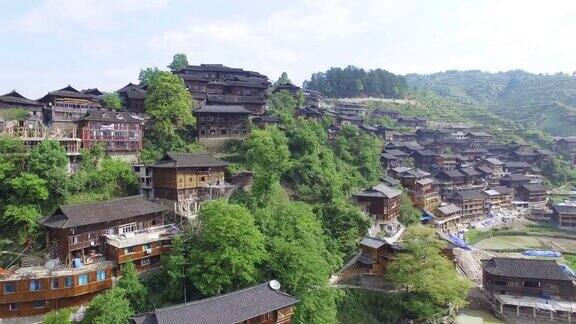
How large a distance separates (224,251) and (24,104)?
28.6m

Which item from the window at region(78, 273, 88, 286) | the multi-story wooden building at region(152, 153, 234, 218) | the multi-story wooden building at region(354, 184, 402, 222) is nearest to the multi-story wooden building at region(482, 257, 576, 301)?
the multi-story wooden building at region(354, 184, 402, 222)

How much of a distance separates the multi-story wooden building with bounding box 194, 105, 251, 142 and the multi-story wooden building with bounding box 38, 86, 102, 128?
11572mm

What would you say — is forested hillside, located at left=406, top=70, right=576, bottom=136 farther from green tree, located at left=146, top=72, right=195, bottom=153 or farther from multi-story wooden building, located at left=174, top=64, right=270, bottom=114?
green tree, located at left=146, top=72, right=195, bottom=153

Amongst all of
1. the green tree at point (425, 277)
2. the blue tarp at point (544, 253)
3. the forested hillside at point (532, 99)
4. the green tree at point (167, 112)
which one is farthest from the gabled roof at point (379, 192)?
the forested hillside at point (532, 99)

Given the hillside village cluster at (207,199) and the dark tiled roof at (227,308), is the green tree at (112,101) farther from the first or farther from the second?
the dark tiled roof at (227,308)

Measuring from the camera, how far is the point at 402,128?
8606 centimetres

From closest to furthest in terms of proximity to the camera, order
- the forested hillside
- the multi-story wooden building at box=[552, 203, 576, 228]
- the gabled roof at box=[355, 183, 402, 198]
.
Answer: the gabled roof at box=[355, 183, 402, 198] → the multi-story wooden building at box=[552, 203, 576, 228] → the forested hillside

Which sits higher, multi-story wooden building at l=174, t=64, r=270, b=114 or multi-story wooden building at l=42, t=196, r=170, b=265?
multi-story wooden building at l=174, t=64, r=270, b=114

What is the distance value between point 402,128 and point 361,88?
22053 mm

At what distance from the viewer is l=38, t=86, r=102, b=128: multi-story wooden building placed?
134ft

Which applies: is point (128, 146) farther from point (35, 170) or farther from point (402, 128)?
point (402, 128)

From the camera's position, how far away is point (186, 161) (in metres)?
36.8

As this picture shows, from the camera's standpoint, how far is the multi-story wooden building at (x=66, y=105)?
134 feet

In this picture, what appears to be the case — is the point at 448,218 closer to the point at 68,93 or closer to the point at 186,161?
the point at 186,161
